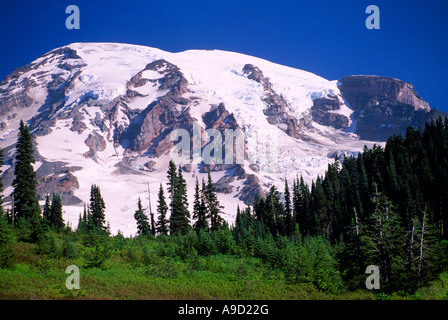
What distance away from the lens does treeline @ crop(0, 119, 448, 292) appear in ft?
72.2

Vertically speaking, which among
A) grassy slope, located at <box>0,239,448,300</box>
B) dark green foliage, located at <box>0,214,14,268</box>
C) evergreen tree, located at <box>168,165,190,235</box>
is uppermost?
evergreen tree, located at <box>168,165,190,235</box>

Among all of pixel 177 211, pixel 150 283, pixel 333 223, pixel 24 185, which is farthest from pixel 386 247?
pixel 333 223

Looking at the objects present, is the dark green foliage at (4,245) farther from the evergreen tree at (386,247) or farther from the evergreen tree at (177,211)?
the evergreen tree at (177,211)

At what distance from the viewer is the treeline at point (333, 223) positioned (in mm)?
22000

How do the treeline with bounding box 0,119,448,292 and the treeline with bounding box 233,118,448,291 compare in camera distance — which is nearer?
the treeline with bounding box 233,118,448,291

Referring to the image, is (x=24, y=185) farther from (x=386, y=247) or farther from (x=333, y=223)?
(x=333, y=223)

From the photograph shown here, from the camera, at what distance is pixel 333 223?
82.9m

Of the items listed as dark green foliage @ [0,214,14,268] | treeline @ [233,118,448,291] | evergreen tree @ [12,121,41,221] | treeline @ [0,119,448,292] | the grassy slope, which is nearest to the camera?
the grassy slope

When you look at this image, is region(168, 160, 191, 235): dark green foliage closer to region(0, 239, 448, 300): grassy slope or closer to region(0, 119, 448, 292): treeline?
region(0, 119, 448, 292): treeline

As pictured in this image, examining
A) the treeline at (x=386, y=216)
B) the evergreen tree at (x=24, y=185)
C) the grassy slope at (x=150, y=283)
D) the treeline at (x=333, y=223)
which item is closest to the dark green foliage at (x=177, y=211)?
the treeline at (x=333, y=223)

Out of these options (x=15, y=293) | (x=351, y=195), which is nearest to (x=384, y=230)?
(x=15, y=293)

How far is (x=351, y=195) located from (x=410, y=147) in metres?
24.7

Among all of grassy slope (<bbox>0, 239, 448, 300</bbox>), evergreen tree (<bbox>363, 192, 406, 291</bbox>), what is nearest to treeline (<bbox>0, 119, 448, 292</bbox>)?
evergreen tree (<bbox>363, 192, 406, 291</bbox>)

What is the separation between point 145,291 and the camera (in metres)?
19.1
